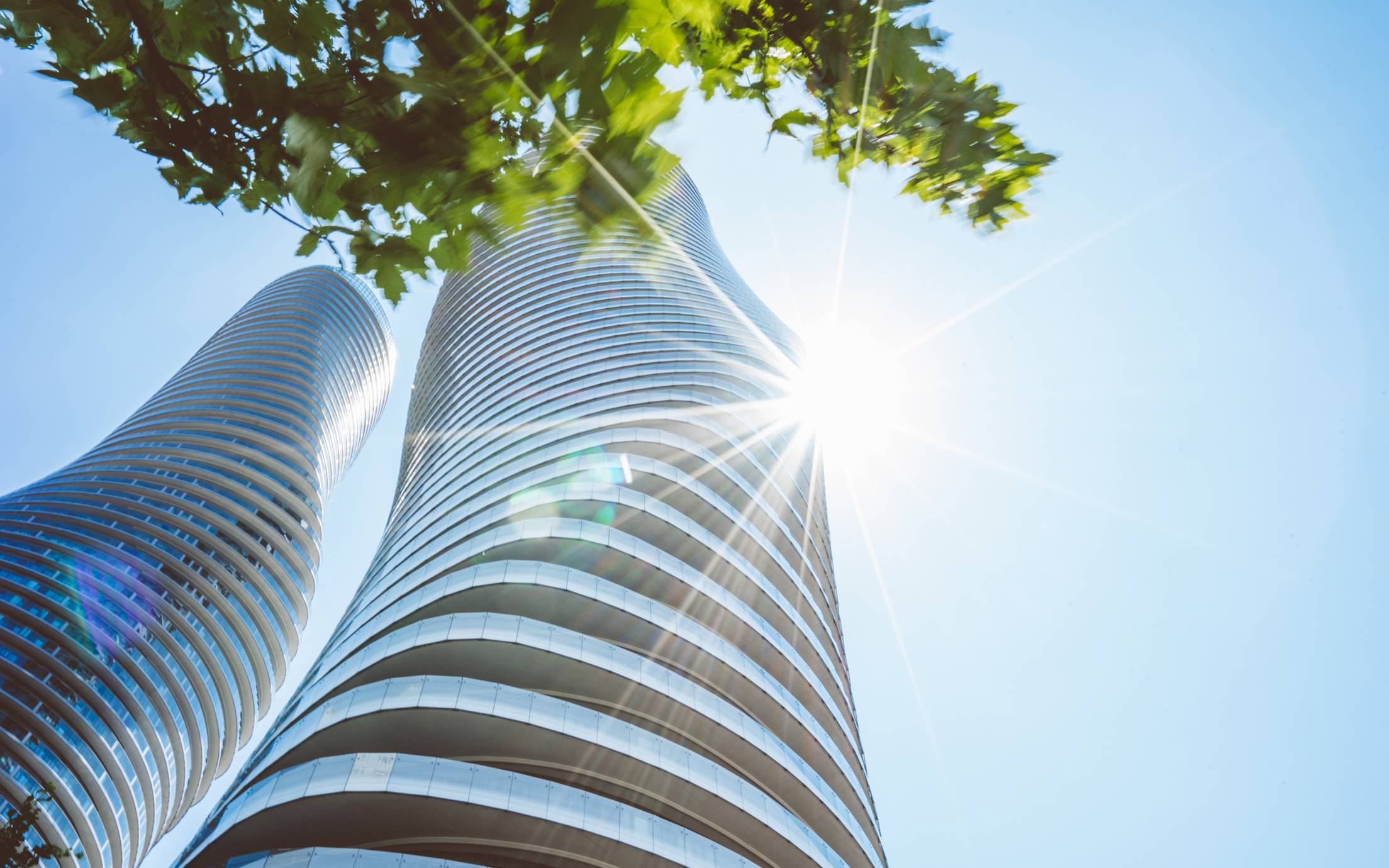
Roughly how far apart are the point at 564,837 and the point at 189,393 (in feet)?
289

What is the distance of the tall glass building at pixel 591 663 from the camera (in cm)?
1683

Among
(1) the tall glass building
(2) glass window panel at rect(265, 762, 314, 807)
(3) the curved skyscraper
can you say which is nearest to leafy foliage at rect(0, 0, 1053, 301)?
(1) the tall glass building

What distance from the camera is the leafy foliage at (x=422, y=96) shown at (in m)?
3.62

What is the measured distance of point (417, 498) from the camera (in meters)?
37.0

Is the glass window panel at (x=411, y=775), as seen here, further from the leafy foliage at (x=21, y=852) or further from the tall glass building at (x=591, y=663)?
the leafy foliage at (x=21, y=852)

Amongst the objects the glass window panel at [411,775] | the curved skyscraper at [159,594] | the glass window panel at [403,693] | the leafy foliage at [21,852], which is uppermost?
the curved skyscraper at [159,594]

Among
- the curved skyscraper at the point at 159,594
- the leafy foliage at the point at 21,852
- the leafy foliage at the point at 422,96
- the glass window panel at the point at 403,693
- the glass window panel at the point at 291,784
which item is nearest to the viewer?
the leafy foliage at the point at 422,96

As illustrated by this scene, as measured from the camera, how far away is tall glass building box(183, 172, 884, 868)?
1683 centimetres

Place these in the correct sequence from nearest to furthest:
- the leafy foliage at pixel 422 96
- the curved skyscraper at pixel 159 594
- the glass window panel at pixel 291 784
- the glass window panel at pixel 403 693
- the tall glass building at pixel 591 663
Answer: the leafy foliage at pixel 422 96 < the glass window panel at pixel 291 784 < the tall glass building at pixel 591 663 < the glass window panel at pixel 403 693 < the curved skyscraper at pixel 159 594

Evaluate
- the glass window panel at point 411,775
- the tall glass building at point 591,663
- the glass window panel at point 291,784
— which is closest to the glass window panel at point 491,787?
the tall glass building at point 591,663

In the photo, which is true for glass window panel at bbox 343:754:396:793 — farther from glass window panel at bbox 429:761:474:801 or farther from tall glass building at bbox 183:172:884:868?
glass window panel at bbox 429:761:474:801

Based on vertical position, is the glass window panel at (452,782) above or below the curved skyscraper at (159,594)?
below

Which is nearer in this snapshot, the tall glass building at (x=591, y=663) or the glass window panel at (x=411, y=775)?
the glass window panel at (x=411, y=775)

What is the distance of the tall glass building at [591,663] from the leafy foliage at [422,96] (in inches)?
21.3
